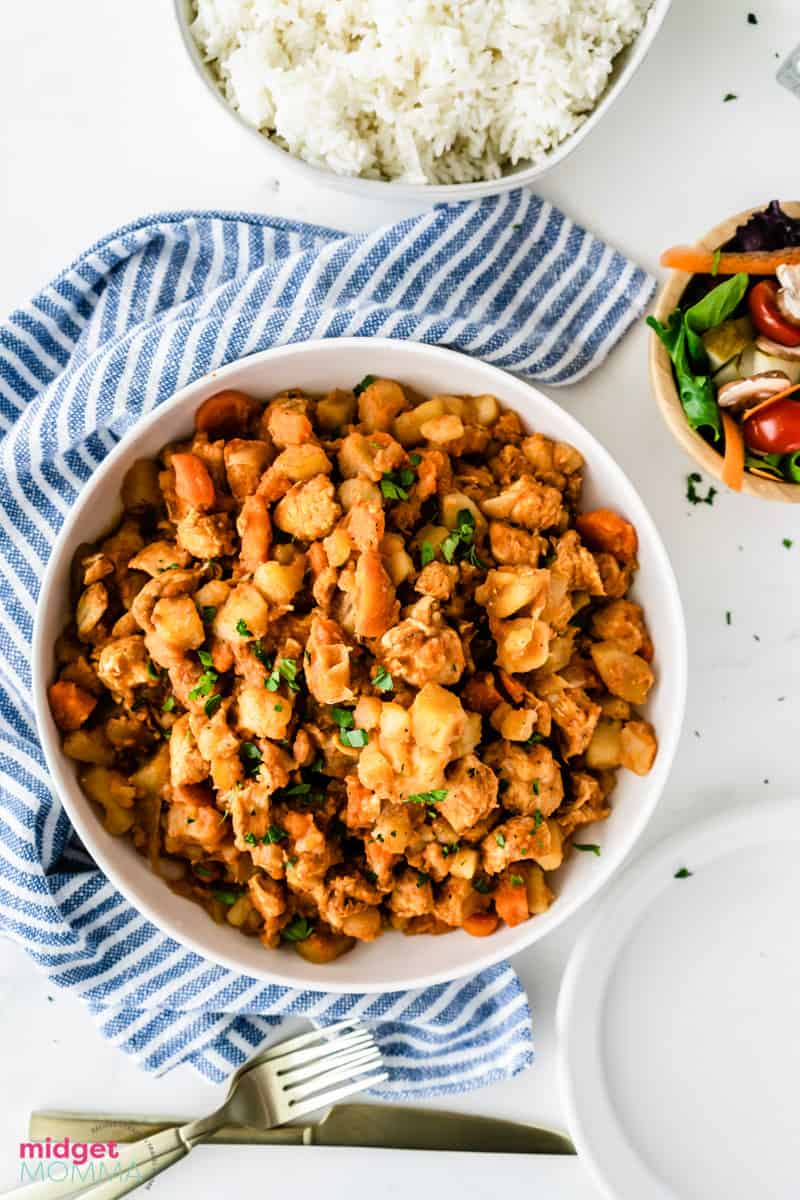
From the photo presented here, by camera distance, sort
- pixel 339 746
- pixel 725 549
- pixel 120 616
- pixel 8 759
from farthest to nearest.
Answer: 1. pixel 725 549
2. pixel 8 759
3. pixel 120 616
4. pixel 339 746

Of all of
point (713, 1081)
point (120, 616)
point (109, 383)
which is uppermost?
point (109, 383)

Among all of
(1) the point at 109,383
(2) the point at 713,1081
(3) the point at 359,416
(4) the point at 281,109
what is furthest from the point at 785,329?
(2) the point at 713,1081

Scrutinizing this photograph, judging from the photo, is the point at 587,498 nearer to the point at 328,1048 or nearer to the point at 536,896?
the point at 536,896

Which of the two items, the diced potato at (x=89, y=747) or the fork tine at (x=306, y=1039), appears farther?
the fork tine at (x=306, y=1039)

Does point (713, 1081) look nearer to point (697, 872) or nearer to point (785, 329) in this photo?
point (697, 872)

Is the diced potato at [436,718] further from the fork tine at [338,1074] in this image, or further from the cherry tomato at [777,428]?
the fork tine at [338,1074]

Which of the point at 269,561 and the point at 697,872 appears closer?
the point at 269,561

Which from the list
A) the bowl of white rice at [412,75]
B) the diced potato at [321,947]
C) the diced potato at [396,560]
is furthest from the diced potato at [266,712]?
the bowl of white rice at [412,75]

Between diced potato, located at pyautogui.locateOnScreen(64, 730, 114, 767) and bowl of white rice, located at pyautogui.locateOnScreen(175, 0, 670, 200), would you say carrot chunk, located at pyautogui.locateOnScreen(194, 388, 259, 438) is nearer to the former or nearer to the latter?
bowl of white rice, located at pyautogui.locateOnScreen(175, 0, 670, 200)
